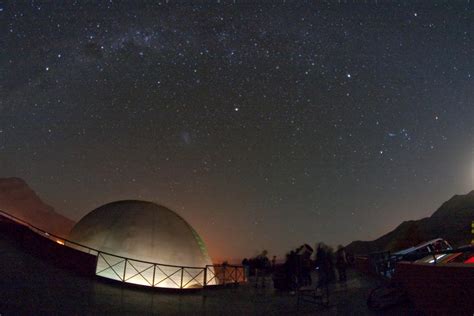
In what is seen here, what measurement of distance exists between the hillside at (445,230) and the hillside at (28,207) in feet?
275

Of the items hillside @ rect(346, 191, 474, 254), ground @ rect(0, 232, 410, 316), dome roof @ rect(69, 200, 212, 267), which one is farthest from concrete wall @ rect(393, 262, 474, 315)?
hillside @ rect(346, 191, 474, 254)

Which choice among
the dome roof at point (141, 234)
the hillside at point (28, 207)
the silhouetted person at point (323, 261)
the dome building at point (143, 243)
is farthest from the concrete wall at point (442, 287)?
the hillside at point (28, 207)

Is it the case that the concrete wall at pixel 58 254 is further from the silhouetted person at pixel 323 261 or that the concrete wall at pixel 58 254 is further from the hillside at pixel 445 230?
the hillside at pixel 445 230

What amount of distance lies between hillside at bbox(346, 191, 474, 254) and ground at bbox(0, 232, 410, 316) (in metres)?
32.8

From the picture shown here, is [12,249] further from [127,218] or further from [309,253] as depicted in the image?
[309,253]

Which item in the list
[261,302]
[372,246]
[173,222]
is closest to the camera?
[261,302]

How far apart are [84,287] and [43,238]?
380cm

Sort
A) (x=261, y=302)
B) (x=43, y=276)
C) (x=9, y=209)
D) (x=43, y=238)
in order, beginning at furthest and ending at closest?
(x=9, y=209)
(x=43, y=238)
(x=261, y=302)
(x=43, y=276)

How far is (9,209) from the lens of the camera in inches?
3583

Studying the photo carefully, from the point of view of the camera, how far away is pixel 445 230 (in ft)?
157

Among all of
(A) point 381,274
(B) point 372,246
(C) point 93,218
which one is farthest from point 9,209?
(A) point 381,274

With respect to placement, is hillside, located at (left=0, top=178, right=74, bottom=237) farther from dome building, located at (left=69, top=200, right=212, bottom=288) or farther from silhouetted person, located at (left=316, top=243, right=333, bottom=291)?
silhouetted person, located at (left=316, top=243, right=333, bottom=291)

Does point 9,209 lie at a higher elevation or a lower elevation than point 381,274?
higher

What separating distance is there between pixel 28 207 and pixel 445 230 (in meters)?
112
